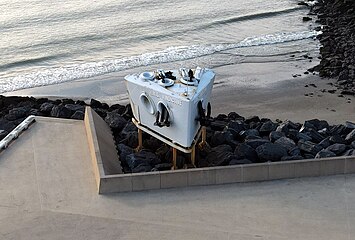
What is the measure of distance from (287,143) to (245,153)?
1.00m

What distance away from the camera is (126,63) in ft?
73.5

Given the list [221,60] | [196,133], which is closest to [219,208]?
[196,133]

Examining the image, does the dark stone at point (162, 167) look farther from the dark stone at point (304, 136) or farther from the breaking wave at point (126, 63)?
the breaking wave at point (126, 63)

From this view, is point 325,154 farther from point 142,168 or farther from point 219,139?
point 142,168

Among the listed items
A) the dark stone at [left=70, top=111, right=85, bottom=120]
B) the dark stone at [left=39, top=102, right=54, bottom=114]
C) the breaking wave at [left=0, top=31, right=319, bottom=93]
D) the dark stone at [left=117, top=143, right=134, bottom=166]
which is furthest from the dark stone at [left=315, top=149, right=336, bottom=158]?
the breaking wave at [left=0, top=31, right=319, bottom=93]

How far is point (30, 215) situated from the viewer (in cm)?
829

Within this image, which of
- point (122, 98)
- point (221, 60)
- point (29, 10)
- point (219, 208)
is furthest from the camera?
point (29, 10)

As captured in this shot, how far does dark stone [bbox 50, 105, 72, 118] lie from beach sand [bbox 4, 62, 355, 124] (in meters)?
4.31

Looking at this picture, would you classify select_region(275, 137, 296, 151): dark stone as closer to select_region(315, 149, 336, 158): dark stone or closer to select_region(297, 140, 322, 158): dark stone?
select_region(297, 140, 322, 158): dark stone

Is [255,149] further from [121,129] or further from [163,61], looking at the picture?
[163,61]

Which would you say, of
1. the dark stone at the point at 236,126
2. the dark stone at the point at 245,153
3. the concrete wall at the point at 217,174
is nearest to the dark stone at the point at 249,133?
the dark stone at the point at 236,126

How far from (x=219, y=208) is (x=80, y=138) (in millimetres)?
3135

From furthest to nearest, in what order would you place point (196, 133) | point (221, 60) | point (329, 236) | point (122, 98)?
1. point (221, 60)
2. point (122, 98)
3. point (196, 133)
4. point (329, 236)

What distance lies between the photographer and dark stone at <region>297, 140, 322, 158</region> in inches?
416
